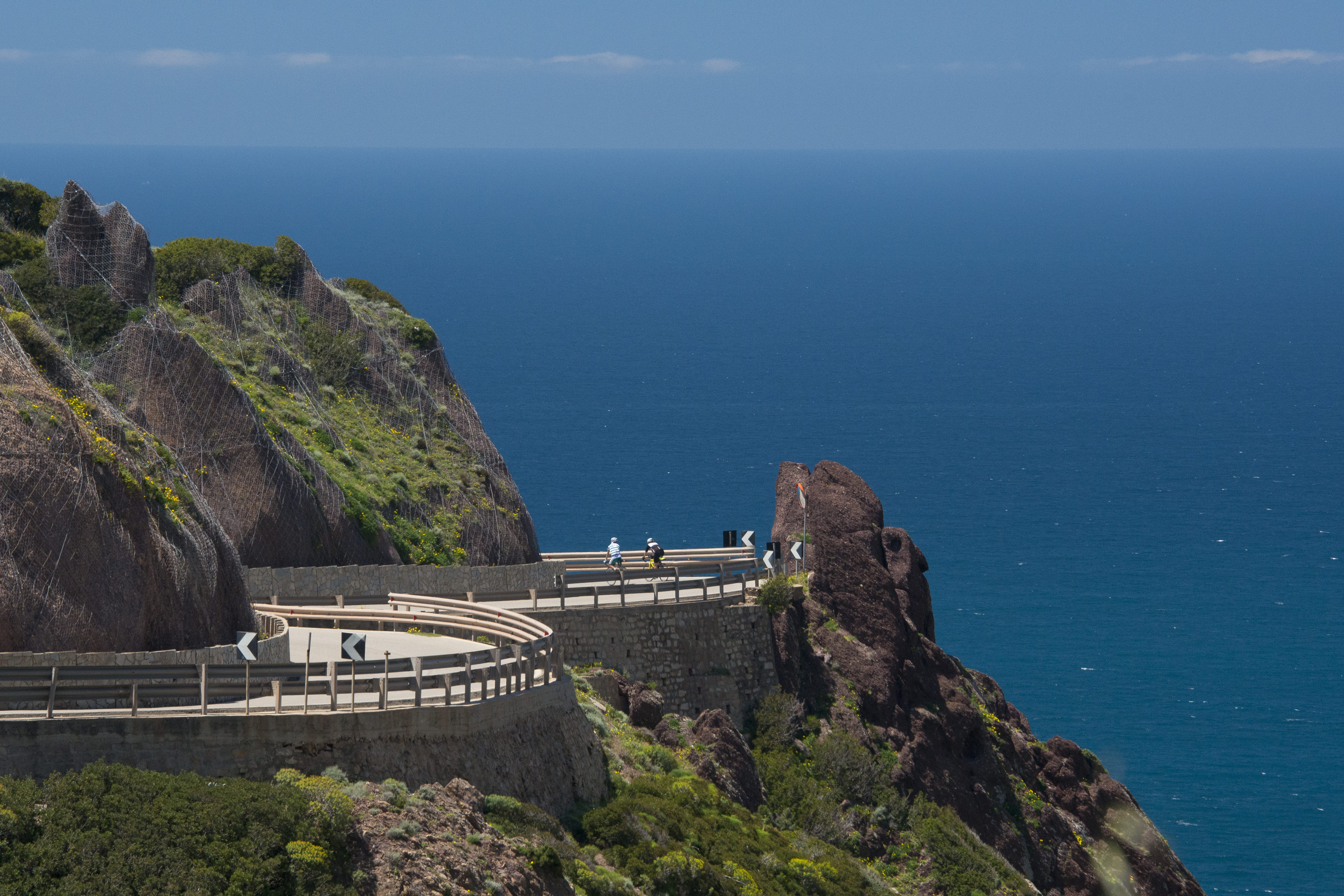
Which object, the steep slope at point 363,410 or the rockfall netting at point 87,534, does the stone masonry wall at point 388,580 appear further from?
the rockfall netting at point 87,534

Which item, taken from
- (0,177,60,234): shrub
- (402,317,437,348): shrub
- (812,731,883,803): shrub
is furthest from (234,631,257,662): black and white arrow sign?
(402,317,437,348): shrub

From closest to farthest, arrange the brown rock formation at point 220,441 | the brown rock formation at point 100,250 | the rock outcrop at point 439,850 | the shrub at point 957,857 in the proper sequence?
the rock outcrop at point 439,850 → the shrub at point 957,857 → the brown rock formation at point 220,441 → the brown rock formation at point 100,250

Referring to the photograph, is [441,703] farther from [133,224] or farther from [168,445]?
[133,224]

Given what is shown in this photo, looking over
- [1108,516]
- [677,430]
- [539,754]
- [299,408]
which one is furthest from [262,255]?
[677,430]

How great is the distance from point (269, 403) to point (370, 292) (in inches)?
676

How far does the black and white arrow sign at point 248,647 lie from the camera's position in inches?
1447

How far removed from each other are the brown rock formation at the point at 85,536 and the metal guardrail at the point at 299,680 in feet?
6.90

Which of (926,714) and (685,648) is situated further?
(926,714)

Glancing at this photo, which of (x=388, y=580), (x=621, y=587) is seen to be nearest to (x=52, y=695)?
(x=388, y=580)

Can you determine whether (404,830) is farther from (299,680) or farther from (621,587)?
(621,587)

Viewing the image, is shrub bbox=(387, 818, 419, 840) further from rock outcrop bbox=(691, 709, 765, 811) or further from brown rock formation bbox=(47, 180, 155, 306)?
brown rock formation bbox=(47, 180, 155, 306)

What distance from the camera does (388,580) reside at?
53.7 m

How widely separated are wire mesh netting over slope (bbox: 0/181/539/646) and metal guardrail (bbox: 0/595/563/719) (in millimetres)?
3715

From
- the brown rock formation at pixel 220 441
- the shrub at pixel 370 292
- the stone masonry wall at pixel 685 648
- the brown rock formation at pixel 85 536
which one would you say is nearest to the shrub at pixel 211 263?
the shrub at pixel 370 292
